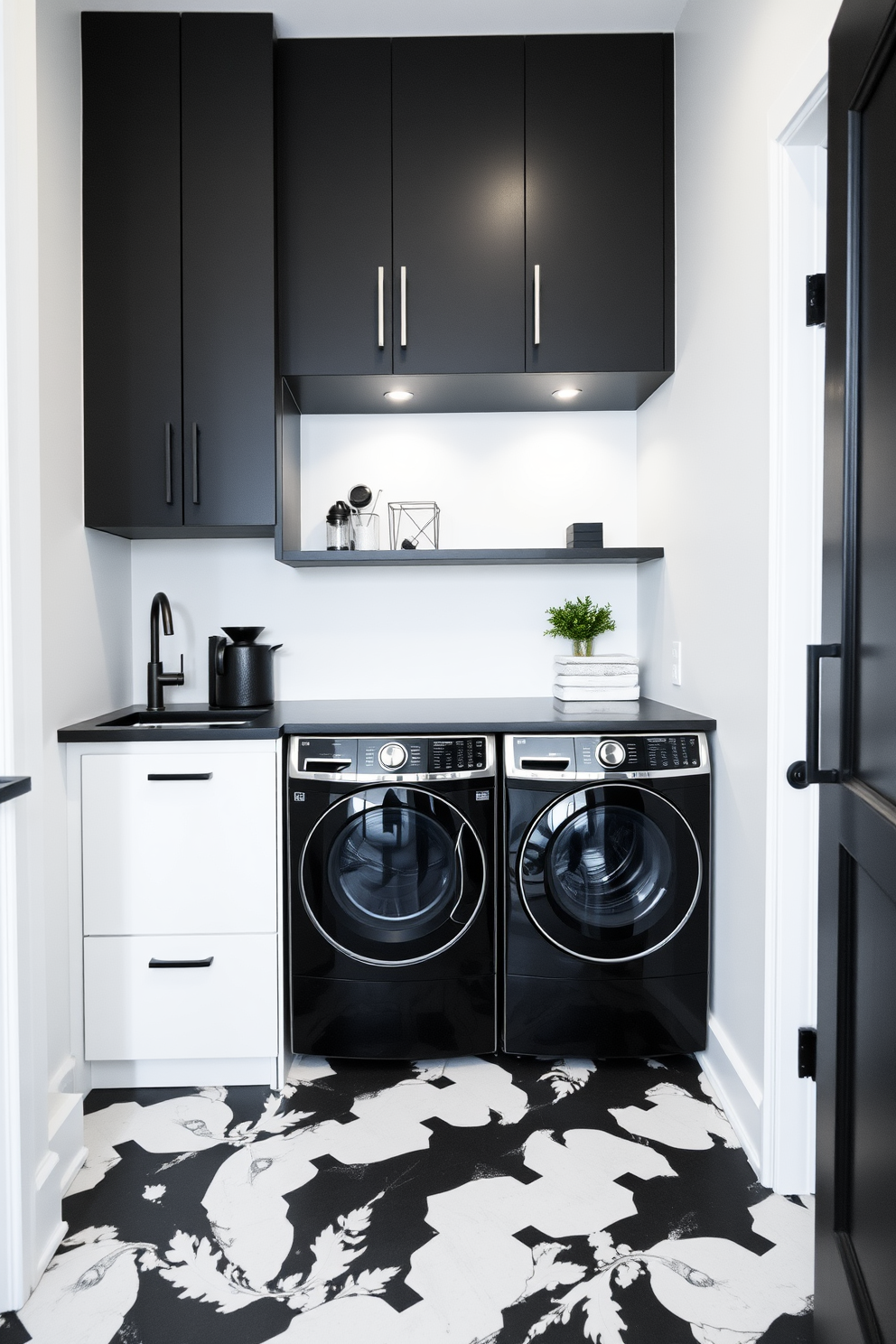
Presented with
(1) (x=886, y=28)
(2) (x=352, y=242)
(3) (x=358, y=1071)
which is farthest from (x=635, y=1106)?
(2) (x=352, y=242)

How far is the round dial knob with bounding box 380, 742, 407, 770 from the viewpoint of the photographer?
85.2 inches

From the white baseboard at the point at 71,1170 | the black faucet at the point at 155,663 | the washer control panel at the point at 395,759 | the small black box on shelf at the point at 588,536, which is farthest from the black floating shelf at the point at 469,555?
the white baseboard at the point at 71,1170

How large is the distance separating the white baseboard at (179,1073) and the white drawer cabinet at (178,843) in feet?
1.17

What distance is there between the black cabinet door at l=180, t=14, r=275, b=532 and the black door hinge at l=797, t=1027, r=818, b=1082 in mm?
1874

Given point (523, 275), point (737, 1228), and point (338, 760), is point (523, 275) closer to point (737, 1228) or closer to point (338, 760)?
point (338, 760)

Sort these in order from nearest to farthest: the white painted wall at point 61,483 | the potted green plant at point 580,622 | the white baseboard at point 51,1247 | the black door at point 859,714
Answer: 1. the black door at point 859,714
2. the white baseboard at point 51,1247
3. the white painted wall at point 61,483
4. the potted green plant at point 580,622

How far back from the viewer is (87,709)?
7.79 feet

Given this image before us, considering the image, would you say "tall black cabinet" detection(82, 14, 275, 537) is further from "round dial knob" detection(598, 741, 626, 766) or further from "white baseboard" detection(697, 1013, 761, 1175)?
"white baseboard" detection(697, 1013, 761, 1175)

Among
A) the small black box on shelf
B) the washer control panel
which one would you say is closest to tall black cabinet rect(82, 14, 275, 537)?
the washer control panel

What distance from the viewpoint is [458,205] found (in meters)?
2.46

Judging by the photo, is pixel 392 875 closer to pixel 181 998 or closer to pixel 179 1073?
pixel 181 998

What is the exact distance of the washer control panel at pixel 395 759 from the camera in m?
2.16

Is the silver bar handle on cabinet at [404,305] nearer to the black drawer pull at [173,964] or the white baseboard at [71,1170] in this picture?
the black drawer pull at [173,964]

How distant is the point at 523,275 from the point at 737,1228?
96.7 inches
